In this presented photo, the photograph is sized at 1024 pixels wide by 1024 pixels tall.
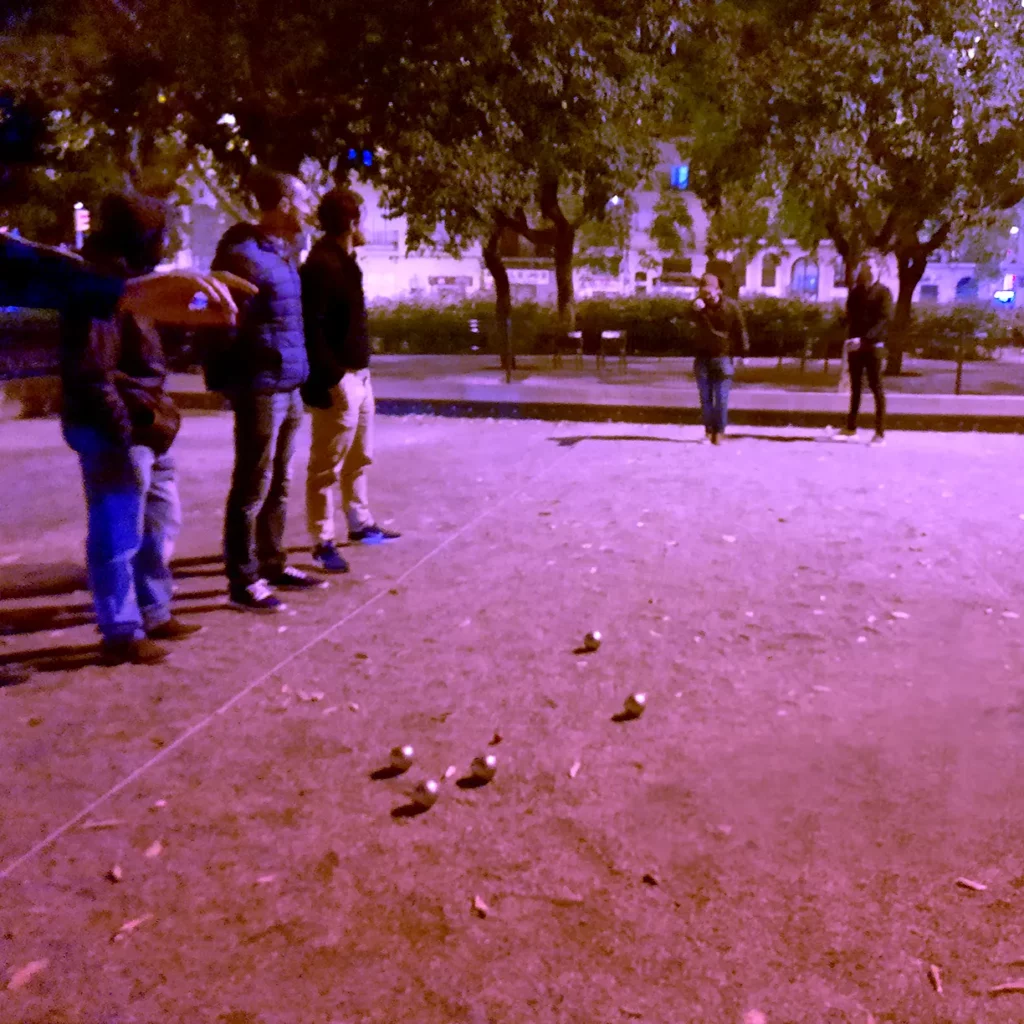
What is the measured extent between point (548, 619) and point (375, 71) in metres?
12.2

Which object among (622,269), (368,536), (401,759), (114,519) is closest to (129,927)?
(401,759)

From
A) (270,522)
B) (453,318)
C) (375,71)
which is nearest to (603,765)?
(270,522)

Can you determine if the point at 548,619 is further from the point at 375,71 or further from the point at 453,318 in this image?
the point at 453,318

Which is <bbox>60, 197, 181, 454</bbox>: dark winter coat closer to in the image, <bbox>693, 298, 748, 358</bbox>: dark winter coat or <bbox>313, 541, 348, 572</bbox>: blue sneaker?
<bbox>313, 541, 348, 572</bbox>: blue sneaker

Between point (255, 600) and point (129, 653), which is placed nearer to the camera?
point (129, 653)

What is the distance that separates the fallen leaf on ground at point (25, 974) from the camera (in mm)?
2887

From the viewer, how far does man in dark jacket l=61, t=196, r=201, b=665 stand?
4.79 m

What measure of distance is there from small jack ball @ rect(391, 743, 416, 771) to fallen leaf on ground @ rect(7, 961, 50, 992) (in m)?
1.39

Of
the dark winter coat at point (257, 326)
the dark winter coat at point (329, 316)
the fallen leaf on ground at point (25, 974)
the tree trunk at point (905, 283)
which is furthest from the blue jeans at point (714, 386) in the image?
the tree trunk at point (905, 283)

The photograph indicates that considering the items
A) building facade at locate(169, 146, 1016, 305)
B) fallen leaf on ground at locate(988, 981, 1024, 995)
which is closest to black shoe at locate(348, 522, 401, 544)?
fallen leaf on ground at locate(988, 981, 1024, 995)

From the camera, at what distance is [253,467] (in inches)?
230

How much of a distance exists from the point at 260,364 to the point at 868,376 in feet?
26.9

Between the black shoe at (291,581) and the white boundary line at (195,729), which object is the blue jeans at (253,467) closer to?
→ the black shoe at (291,581)

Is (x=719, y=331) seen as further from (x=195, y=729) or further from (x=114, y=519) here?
(x=195, y=729)
